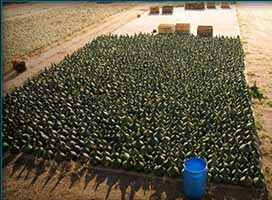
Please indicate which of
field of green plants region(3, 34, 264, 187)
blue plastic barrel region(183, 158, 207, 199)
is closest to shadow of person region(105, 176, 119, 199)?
field of green plants region(3, 34, 264, 187)

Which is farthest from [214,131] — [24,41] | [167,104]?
[24,41]

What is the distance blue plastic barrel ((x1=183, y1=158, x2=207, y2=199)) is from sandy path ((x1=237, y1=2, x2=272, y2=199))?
1914mm

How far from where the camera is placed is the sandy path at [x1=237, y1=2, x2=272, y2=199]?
1060 cm

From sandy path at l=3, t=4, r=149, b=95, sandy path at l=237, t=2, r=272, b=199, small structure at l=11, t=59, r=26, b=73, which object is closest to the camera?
sandy path at l=237, t=2, r=272, b=199

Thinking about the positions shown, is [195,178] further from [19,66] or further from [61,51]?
[61,51]

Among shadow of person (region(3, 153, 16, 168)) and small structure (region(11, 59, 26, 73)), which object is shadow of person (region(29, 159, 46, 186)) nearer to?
shadow of person (region(3, 153, 16, 168))

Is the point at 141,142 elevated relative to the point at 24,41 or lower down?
lower down

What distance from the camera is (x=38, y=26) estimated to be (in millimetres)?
29922

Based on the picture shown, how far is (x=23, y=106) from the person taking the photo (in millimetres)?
12844

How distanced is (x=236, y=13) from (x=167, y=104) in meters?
26.1

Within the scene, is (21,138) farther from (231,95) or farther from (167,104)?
(231,95)

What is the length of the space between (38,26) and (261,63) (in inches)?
785

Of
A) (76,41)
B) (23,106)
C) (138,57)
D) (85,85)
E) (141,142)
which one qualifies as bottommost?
(141,142)

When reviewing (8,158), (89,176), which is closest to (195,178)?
(89,176)
